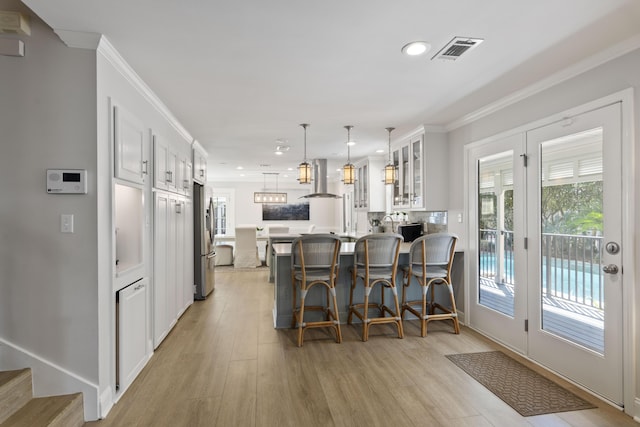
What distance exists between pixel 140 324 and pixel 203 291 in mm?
2511

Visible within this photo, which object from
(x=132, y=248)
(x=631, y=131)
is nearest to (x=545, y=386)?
(x=631, y=131)

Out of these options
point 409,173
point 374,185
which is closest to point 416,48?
point 409,173

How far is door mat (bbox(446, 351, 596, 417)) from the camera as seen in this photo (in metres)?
2.37

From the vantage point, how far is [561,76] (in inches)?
107

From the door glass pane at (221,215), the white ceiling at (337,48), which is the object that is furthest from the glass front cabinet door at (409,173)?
the door glass pane at (221,215)

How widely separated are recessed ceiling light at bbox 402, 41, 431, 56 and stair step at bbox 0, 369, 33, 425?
10.0ft

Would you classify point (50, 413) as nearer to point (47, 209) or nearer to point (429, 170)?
point (47, 209)

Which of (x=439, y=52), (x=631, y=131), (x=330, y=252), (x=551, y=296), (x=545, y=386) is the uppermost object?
(x=439, y=52)

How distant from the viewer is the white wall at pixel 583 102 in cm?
223

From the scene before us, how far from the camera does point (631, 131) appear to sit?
2.25 m

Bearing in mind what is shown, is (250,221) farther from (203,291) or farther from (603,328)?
(603,328)

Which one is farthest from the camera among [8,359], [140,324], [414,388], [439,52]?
[140,324]

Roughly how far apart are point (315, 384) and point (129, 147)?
88.3 inches

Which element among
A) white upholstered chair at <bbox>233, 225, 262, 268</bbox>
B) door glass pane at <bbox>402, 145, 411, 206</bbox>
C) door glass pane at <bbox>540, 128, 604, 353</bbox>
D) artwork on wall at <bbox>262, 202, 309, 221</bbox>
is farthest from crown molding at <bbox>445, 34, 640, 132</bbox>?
artwork on wall at <bbox>262, 202, 309, 221</bbox>
